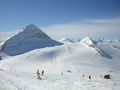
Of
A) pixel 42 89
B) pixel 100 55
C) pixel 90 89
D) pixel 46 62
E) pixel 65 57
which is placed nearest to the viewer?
pixel 42 89

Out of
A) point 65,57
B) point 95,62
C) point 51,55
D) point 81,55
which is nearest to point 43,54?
point 51,55

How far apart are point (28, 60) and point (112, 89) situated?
141866 millimetres

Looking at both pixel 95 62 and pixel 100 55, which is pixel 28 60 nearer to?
pixel 95 62

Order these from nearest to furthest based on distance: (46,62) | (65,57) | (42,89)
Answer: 1. (42,89)
2. (46,62)
3. (65,57)

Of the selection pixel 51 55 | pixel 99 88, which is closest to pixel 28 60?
pixel 51 55

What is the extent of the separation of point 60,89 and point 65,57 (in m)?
152

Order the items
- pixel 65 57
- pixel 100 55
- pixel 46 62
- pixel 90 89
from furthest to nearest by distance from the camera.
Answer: pixel 100 55, pixel 65 57, pixel 46 62, pixel 90 89

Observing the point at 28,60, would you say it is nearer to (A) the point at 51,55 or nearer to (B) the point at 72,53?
(A) the point at 51,55

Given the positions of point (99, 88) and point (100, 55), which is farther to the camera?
point (100, 55)

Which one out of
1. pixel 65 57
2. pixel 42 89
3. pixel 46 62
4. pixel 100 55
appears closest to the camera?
pixel 42 89

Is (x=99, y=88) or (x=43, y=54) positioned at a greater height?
(x=43, y=54)

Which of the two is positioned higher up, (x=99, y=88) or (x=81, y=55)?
(x=81, y=55)

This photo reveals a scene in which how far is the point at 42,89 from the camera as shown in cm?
2991

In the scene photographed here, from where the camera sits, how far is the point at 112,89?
32.8m
